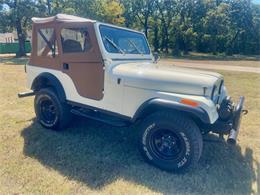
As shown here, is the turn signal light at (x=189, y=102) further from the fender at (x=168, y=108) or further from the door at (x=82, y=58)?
the door at (x=82, y=58)

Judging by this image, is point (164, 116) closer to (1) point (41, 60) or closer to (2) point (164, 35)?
(1) point (41, 60)

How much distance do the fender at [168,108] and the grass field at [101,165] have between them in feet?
2.57

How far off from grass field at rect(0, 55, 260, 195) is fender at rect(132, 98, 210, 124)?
784 millimetres

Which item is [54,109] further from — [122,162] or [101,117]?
[122,162]

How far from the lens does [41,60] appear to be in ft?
15.0

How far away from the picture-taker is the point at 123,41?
4.32 metres

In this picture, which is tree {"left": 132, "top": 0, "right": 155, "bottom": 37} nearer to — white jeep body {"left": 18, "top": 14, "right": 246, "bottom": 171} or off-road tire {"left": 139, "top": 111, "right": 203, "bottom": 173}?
white jeep body {"left": 18, "top": 14, "right": 246, "bottom": 171}

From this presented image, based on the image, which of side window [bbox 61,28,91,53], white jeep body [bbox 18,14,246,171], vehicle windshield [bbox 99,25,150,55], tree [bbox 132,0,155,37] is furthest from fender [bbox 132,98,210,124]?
tree [bbox 132,0,155,37]

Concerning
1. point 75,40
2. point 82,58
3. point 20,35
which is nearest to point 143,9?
point 20,35

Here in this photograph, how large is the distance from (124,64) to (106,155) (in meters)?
1.45

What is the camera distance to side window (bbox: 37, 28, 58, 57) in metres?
4.31

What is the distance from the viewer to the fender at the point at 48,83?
14.2 feet

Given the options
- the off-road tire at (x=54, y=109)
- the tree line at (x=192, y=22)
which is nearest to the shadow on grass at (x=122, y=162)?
the off-road tire at (x=54, y=109)

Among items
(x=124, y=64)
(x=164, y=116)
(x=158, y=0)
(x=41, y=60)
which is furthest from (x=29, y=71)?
(x=158, y=0)
